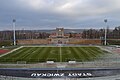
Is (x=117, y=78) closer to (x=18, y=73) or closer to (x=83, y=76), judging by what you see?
(x=83, y=76)

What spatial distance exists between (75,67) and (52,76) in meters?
6.73

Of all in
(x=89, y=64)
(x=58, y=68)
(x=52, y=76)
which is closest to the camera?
(x=52, y=76)

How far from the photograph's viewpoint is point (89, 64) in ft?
117

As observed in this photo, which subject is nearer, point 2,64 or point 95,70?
point 95,70

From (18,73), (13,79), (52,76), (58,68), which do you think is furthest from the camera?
(58,68)

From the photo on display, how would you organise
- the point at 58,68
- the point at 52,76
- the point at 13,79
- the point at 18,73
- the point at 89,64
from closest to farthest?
1. the point at 13,79
2. the point at 52,76
3. the point at 18,73
4. the point at 58,68
5. the point at 89,64

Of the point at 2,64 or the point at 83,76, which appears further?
the point at 2,64

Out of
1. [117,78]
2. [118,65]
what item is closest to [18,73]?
[117,78]

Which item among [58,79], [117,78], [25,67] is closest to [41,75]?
[58,79]

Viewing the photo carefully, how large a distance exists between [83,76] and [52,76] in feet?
12.6

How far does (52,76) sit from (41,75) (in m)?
1.55

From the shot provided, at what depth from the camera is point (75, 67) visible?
34344 millimetres

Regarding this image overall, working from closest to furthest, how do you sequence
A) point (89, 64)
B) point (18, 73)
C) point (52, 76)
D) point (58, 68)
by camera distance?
point (52, 76)
point (18, 73)
point (58, 68)
point (89, 64)

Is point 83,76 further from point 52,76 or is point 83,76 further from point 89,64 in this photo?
point 89,64
